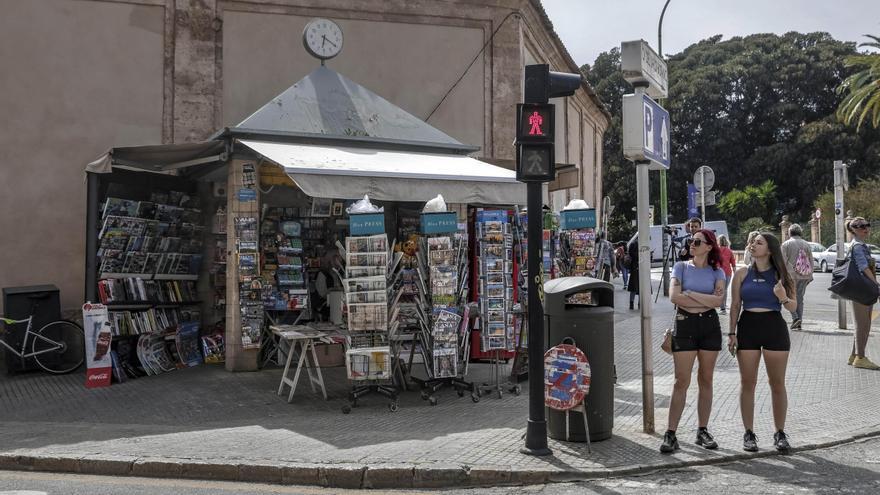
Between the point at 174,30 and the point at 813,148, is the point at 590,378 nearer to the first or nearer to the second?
the point at 174,30

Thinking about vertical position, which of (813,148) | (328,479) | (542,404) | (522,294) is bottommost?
(328,479)

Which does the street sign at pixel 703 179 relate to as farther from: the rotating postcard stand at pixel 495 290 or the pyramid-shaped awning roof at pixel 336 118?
the rotating postcard stand at pixel 495 290

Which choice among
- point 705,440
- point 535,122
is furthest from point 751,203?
point 535,122

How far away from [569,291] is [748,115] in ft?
167

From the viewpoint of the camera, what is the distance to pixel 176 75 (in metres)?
12.5

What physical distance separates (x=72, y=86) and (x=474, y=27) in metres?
6.94

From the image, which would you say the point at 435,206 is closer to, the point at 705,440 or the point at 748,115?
the point at 705,440

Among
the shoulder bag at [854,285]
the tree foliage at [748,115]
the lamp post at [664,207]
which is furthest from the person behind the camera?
the tree foliage at [748,115]

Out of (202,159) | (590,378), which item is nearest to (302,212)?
(202,159)

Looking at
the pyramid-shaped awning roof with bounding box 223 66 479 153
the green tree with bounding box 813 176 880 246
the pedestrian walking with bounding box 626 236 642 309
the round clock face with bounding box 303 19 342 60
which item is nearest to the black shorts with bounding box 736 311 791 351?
the pyramid-shaped awning roof with bounding box 223 66 479 153

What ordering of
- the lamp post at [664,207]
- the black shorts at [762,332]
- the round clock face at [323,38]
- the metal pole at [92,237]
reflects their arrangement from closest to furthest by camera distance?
the black shorts at [762,332]
the metal pole at [92,237]
the round clock face at [323,38]
the lamp post at [664,207]

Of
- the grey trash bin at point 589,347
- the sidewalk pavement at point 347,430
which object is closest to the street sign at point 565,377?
the grey trash bin at point 589,347

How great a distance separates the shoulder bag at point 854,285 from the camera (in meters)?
9.38

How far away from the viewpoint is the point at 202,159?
1036 cm
